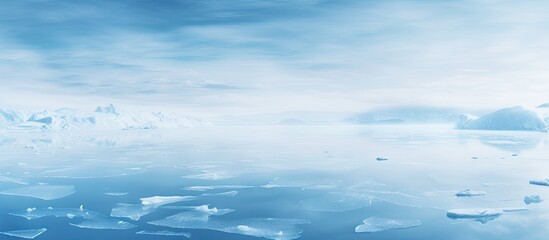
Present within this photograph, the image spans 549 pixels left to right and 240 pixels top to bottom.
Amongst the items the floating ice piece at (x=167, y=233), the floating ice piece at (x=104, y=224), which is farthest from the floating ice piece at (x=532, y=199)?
the floating ice piece at (x=104, y=224)

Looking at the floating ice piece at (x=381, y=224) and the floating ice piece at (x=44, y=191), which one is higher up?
the floating ice piece at (x=44, y=191)

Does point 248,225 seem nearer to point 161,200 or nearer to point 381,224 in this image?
point 381,224

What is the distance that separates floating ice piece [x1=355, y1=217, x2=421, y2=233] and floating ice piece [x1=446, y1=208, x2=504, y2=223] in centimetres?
129

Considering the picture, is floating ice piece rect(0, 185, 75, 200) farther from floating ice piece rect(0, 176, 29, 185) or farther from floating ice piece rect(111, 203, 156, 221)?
floating ice piece rect(111, 203, 156, 221)

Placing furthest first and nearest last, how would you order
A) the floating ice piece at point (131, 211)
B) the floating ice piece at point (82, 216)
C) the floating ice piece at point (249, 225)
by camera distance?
the floating ice piece at point (131, 211) < the floating ice piece at point (82, 216) < the floating ice piece at point (249, 225)

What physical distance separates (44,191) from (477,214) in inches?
629

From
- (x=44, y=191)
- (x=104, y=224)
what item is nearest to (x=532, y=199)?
(x=104, y=224)

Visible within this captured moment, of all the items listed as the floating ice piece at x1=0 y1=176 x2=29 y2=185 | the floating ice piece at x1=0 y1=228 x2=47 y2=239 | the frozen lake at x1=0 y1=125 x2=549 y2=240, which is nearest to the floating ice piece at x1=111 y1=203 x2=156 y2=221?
the frozen lake at x1=0 y1=125 x2=549 y2=240

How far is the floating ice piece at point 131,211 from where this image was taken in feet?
42.0

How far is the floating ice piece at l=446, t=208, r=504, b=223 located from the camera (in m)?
12.5

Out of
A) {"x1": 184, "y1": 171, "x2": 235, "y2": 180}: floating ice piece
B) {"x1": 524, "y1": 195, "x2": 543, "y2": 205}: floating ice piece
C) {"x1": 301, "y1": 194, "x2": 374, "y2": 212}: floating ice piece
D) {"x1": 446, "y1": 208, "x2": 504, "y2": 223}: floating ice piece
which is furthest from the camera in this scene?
{"x1": 184, "y1": 171, "x2": 235, "y2": 180}: floating ice piece

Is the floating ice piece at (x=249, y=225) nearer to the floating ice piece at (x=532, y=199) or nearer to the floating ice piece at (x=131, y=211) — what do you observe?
the floating ice piece at (x=131, y=211)

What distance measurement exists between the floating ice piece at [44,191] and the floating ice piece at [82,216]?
2.35 metres

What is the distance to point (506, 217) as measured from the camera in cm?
1266
